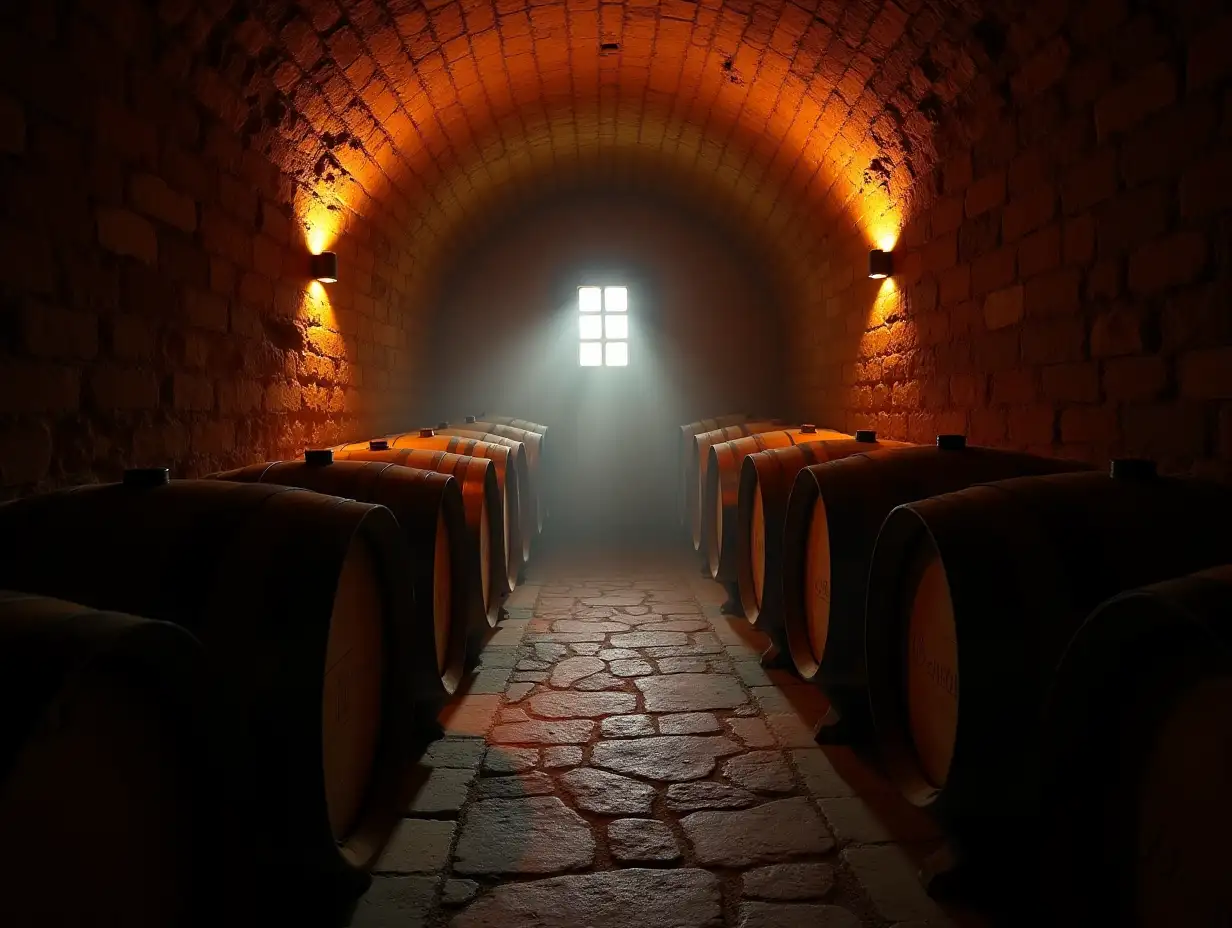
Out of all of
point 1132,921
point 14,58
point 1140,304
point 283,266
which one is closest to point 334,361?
point 283,266

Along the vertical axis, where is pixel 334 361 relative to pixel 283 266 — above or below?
below

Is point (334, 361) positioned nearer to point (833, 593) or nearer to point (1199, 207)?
point (833, 593)

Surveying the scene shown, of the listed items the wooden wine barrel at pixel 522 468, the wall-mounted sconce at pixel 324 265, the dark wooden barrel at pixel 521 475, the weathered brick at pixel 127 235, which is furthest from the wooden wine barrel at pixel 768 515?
the wall-mounted sconce at pixel 324 265

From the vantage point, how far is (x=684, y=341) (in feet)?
31.1

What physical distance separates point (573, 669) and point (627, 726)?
31.2 inches

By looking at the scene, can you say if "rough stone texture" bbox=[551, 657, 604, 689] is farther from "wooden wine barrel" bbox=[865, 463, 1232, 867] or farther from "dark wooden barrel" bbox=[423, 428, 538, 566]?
"wooden wine barrel" bbox=[865, 463, 1232, 867]

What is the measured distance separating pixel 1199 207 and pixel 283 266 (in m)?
4.36

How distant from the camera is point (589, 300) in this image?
955 cm

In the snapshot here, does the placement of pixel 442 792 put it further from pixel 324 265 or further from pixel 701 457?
pixel 701 457

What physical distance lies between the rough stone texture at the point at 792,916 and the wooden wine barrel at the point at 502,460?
276 cm

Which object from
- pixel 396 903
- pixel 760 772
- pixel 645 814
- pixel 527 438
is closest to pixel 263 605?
pixel 396 903

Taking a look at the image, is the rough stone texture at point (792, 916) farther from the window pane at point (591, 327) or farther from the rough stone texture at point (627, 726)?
the window pane at point (591, 327)

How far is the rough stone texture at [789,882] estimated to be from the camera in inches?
78.5

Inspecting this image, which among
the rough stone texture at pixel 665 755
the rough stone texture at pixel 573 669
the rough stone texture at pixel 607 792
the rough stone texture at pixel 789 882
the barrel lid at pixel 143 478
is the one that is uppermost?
the barrel lid at pixel 143 478
